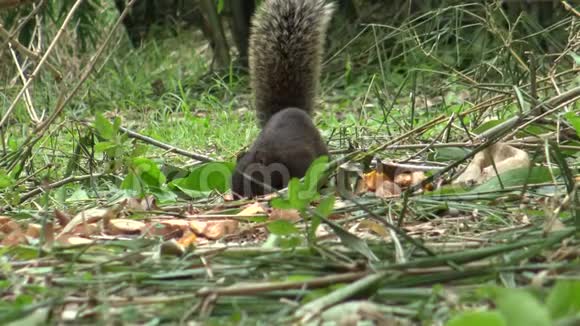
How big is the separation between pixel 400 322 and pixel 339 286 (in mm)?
172

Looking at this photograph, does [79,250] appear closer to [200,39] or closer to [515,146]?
[515,146]

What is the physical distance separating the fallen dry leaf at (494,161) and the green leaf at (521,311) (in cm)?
159

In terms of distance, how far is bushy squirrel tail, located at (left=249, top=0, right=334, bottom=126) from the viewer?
4004mm

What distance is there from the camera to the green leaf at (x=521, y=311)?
118cm

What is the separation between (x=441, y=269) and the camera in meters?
1.71

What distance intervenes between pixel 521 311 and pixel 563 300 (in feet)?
0.64

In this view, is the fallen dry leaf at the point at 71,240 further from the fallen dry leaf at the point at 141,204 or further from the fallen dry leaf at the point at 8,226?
the fallen dry leaf at the point at 141,204

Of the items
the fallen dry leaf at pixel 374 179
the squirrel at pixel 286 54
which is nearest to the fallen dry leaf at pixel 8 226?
the fallen dry leaf at pixel 374 179

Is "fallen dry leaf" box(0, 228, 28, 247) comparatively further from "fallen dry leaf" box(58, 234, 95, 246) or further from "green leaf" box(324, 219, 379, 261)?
"green leaf" box(324, 219, 379, 261)

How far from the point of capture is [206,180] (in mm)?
3479

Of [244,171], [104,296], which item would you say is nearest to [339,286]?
[104,296]

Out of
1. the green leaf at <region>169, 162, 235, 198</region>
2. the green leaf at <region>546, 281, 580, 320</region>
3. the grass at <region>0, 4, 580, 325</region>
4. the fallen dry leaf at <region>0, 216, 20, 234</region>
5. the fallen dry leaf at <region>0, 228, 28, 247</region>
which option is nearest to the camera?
the green leaf at <region>546, 281, 580, 320</region>

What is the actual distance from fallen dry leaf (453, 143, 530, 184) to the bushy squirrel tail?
1.20 m

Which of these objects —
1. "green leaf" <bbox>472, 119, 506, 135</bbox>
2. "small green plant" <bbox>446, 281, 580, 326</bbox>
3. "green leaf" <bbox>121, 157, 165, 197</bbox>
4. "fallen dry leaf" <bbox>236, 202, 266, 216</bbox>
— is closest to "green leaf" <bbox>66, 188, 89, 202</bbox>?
"green leaf" <bbox>121, 157, 165, 197</bbox>
